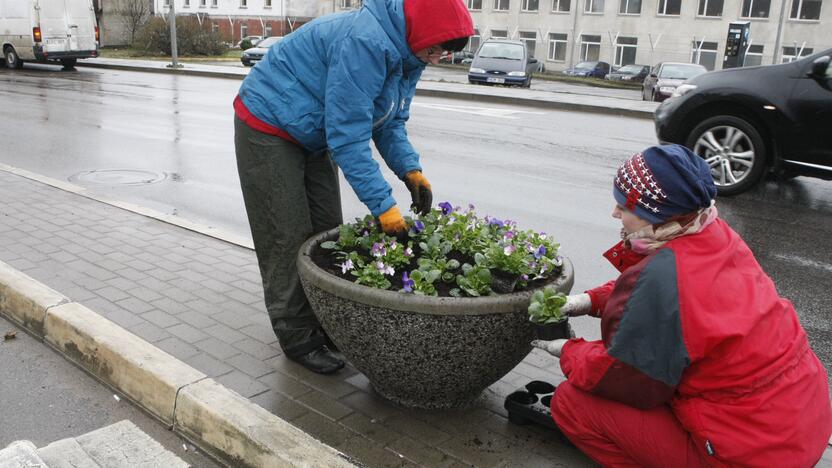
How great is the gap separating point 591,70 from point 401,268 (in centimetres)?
4597

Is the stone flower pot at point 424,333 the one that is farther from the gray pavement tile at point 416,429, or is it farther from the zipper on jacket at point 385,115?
the zipper on jacket at point 385,115

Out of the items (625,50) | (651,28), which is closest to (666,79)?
(651,28)

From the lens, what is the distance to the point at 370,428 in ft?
10.1

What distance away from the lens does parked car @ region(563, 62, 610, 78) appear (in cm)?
4639

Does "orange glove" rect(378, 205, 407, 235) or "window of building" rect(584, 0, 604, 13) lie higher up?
"window of building" rect(584, 0, 604, 13)

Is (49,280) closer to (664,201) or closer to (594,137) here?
(664,201)

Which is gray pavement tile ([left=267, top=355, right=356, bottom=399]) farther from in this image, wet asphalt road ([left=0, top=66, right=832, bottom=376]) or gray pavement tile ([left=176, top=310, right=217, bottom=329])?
wet asphalt road ([left=0, top=66, right=832, bottom=376])

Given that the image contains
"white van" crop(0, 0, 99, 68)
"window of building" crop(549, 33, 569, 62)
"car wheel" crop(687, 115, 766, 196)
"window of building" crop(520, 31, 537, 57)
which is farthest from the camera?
"window of building" crop(520, 31, 537, 57)

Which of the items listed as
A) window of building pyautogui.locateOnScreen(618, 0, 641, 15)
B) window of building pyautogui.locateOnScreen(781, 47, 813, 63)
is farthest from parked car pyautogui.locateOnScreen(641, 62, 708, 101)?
window of building pyautogui.locateOnScreen(618, 0, 641, 15)

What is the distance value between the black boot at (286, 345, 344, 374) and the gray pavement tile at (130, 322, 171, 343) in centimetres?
72

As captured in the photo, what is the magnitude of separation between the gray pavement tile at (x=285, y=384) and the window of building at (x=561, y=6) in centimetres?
5550

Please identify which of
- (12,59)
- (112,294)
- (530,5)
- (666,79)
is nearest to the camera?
(112,294)

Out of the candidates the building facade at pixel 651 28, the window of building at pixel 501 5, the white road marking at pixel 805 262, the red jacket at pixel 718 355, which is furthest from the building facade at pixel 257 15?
the red jacket at pixel 718 355

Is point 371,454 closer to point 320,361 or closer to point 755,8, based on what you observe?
point 320,361
